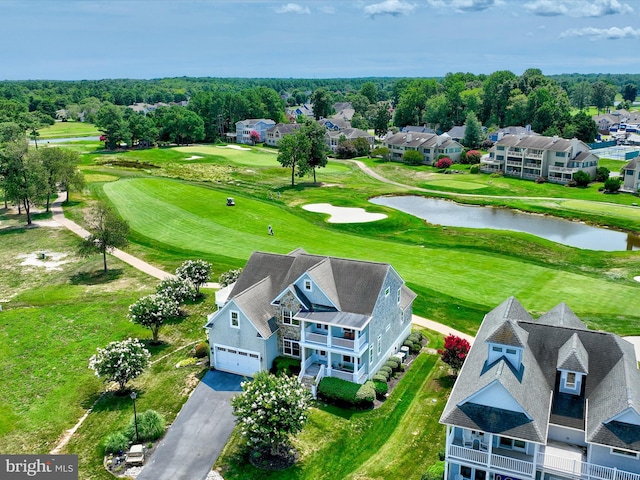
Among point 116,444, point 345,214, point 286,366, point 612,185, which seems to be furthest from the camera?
point 612,185

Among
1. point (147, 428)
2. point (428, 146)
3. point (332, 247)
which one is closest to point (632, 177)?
point (428, 146)

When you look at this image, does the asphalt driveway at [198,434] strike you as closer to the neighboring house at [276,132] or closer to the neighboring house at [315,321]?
the neighboring house at [315,321]

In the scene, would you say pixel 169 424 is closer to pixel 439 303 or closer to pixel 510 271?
pixel 439 303

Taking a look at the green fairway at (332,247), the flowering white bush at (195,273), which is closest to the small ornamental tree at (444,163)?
the green fairway at (332,247)

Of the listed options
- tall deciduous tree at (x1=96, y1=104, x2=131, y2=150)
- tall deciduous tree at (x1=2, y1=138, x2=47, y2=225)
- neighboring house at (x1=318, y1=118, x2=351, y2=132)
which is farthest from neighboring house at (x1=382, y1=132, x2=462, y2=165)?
tall deciduous tree at (x1=2, y1=138, x2=47, y2=225)

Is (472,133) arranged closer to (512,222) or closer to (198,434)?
(512,222)

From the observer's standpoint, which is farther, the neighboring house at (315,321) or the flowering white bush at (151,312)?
the flowering white bush at (151,312)
